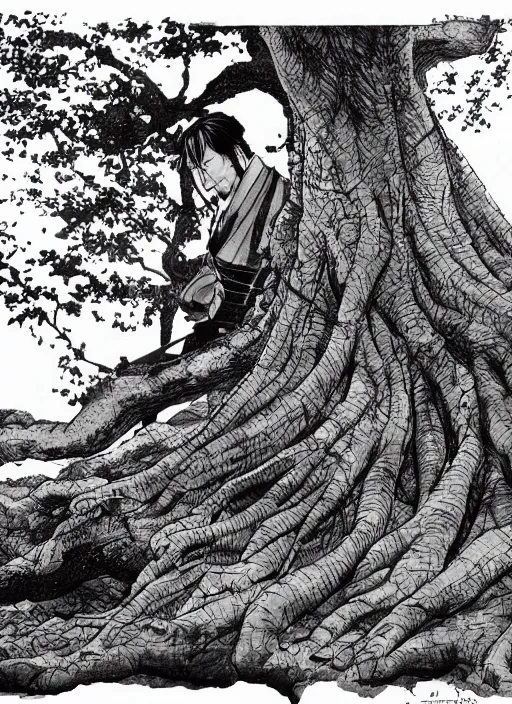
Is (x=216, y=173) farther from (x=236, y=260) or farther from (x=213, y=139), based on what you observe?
(x=236, y=260)

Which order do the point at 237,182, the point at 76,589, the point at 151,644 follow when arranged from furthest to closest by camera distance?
the point at 237,182, the point at 76,589, the point at 151,644

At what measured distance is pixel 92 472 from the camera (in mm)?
5234

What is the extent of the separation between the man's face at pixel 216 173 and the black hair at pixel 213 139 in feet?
0.07

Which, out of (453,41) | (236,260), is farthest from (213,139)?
(453,41)

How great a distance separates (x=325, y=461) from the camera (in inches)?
196

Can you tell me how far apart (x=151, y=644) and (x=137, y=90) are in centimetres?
264

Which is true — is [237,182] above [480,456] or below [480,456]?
above

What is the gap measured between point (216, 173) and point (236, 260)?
445mm

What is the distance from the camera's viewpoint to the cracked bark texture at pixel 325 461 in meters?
4.68

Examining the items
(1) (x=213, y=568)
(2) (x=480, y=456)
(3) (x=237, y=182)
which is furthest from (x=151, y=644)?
(3) (x=237, y=182)

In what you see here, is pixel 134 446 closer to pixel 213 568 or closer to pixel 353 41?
pixel 213 568
